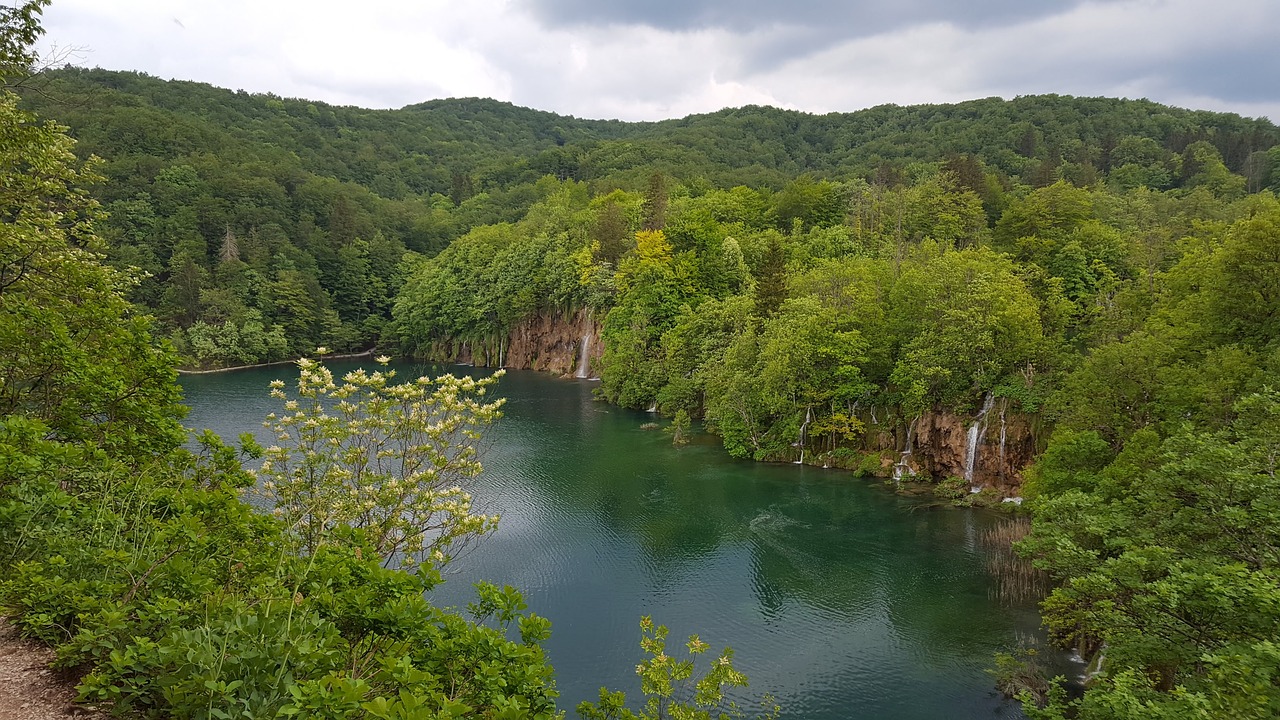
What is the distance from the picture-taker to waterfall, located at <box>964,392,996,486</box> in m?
30.5

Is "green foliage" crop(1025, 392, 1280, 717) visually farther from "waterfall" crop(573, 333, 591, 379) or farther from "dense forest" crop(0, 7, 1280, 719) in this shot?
"waterfall" crop(573, 333, 591, 379)

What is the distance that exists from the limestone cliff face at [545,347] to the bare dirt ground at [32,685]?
5633cm

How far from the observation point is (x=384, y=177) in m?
138

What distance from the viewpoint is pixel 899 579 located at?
74.8 ft

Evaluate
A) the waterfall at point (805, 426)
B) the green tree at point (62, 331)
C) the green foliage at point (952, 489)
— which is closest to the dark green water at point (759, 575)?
the waterfall at point (805, 426)

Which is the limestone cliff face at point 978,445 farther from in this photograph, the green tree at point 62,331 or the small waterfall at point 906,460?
the green tree at point 62,331

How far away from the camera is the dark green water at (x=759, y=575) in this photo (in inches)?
685

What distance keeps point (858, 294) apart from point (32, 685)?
36589 mm

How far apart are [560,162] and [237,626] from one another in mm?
129922

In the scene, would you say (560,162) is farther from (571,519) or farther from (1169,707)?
(1169,707)

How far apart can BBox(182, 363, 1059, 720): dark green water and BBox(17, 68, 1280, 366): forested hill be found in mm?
31352

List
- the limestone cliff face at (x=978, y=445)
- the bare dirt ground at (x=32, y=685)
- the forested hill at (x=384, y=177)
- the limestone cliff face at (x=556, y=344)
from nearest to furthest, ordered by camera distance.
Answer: the bare dirt ground at (x=32, y=685) → the limestone cliff face at (x=978, y=445) → the limestone cliff face at (x=556, y=344) → the forested hill at (x=384, y=177)

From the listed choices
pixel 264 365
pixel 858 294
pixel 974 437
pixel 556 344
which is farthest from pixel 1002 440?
pixel 264 365

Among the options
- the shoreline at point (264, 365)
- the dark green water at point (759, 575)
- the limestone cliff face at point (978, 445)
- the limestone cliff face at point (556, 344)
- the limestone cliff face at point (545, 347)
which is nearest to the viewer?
the dark green water at point (759, 575)
